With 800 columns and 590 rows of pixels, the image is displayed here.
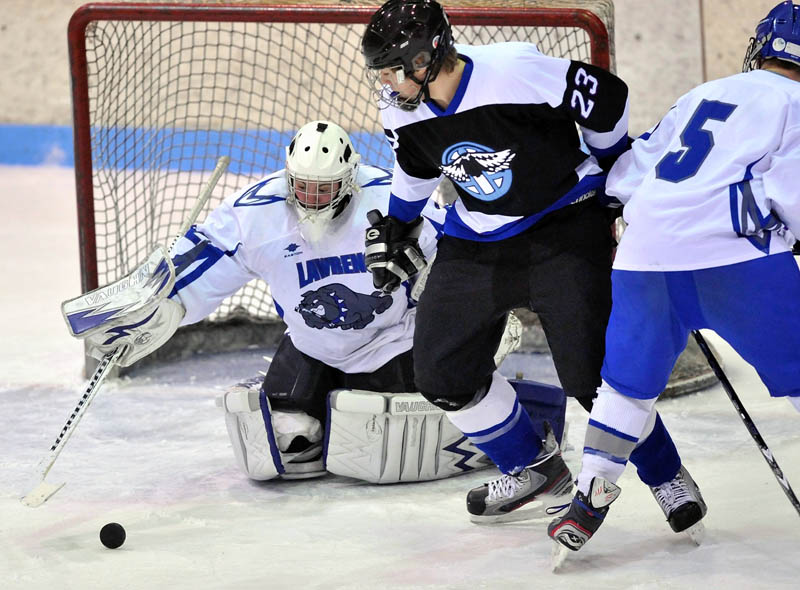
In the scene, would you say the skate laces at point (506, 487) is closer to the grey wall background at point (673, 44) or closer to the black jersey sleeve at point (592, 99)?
the black jersey sleeve at point (592, 99)

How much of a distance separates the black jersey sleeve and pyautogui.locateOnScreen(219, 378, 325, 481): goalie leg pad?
109cm

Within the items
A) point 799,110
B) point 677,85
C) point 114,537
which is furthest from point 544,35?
point 677,85

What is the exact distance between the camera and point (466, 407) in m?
2.43

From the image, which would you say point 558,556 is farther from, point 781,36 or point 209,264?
point 209,264

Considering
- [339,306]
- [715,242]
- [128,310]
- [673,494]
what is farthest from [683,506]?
[128,310]

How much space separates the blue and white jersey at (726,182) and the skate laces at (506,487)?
2.27ft

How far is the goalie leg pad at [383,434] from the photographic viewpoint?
9.13 ft

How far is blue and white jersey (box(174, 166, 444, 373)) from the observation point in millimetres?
2857

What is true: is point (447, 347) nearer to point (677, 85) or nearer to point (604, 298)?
point (604, 298)

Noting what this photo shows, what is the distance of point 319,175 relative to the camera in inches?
109

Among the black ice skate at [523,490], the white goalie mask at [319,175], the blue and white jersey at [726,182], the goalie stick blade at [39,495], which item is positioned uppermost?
the blue and white jersey at [726,182]

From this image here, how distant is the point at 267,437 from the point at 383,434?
282 mm

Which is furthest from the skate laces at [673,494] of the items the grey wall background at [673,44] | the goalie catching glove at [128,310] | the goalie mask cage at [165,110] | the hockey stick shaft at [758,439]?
the grey wall background at [673,44]

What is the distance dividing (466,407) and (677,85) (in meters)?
4.86
